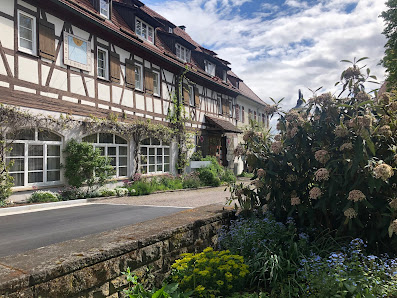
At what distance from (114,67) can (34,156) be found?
5027mm

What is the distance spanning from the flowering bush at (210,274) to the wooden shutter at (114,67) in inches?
431

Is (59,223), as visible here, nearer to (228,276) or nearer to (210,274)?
(210,274)

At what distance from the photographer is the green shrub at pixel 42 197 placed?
938 centimetres

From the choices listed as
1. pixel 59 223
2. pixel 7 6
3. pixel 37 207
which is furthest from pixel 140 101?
pixel 59 223

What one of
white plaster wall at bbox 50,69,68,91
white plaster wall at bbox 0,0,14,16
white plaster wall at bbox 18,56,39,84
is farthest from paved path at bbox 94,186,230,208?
white plaster wall at bbox 0,0,14,16

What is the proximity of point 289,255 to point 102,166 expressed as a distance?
928cm

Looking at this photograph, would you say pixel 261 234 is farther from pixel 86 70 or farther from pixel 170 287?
pixel 86 70

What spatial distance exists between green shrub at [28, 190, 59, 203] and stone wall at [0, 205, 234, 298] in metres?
6.98

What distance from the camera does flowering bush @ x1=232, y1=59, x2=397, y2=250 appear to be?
11.7ft

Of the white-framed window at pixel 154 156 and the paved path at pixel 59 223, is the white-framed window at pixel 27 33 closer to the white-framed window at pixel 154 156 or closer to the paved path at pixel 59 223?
the paved path at pixel 59 223

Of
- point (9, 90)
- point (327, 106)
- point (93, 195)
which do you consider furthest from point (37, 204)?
point (327, 106)

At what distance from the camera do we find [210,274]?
3.11 metres

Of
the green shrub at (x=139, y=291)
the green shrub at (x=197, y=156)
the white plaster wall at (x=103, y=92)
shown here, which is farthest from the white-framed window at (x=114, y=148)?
the green shrub at (x=139, y=291)

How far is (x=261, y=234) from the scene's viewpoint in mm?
3879
